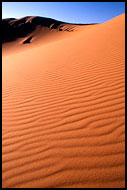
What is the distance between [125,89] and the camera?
2.95 m

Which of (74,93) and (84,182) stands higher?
(74,93)

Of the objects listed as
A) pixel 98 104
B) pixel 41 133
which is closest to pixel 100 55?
pixel 98 104

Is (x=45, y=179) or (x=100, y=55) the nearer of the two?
(x=45, y=179)

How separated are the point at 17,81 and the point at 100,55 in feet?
9.68

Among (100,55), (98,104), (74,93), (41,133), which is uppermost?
(100,55)

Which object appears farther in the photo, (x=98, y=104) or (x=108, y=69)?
(x=108, y=69)

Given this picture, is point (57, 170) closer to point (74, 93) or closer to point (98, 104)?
point (98, 104)

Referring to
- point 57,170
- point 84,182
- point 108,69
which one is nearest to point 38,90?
point 108,69

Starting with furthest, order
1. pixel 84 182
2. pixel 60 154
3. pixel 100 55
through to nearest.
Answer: pixel 100 55 < pixel 60 154 < pixel 84 182

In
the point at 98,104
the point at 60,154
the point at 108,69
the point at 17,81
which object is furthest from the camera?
the point at 17,81

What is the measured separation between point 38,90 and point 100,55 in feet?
8.76

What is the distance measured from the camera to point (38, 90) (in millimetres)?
3674

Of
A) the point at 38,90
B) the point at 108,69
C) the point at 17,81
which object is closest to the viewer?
the point at 38,90

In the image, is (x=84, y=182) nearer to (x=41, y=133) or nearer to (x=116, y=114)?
(x=41, y=133)
